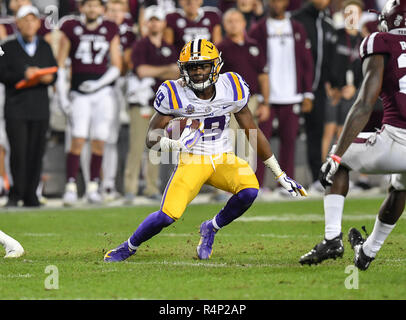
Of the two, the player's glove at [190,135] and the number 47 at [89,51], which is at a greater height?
the number 47 at [89,51]

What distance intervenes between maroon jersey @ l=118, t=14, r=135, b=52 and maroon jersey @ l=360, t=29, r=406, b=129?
20.1 feet

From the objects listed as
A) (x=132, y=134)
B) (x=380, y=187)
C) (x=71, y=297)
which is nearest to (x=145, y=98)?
(x=132, y=134)

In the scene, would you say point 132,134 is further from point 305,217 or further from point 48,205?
point 305,217

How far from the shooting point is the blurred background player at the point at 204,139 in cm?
594

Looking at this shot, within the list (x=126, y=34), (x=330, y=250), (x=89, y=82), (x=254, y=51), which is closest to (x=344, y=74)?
(x=254, y=51)

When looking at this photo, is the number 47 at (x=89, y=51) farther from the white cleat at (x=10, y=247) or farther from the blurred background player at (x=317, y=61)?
the white cleat at (x=10, y=247)

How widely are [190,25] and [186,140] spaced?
15.5ft

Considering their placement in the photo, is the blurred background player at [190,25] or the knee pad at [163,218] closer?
the knee pad at [163,218]

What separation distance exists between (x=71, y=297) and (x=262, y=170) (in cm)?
598

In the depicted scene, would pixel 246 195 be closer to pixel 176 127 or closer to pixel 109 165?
pixel 176 127

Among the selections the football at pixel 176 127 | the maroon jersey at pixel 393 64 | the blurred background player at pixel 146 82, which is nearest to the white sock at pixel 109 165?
the blurred background player at pixel 146 82

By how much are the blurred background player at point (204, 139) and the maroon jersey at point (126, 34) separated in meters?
4.93

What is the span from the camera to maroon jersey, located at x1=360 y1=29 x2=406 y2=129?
5168 mm

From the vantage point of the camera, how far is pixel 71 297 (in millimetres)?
4617
